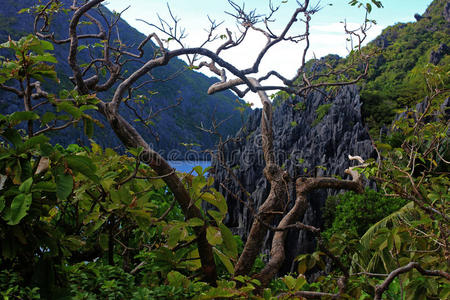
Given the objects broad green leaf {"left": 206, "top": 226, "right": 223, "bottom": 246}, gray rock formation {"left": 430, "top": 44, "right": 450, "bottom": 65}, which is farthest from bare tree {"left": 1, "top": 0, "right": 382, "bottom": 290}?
gray rock formation {"left": 430, "top": 44, "right": 450, "bottom": 65}

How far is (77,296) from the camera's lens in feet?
3.35

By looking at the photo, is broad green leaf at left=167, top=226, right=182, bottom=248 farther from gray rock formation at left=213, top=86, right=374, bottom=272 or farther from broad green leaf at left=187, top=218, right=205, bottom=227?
gray rock formation at left=213, top=86, right=374, bottom=272

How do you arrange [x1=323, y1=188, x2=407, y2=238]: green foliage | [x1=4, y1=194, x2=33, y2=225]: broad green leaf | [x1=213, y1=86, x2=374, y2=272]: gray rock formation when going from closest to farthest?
[x1=4, y1=194, x2=33, y2=225]: broad green leaf
[x1=323, y1=188, x2=407, y2=238]: green foliage
[x1=213, y1=86, x2=374, y2=272]: gray rock formation

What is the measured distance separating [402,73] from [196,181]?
36974 millimetres

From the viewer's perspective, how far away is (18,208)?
981 millimetres

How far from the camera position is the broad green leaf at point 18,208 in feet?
3.16

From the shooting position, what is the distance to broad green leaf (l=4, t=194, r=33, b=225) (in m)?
0.96

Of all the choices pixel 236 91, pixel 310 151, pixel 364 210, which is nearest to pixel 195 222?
pixel 236 91

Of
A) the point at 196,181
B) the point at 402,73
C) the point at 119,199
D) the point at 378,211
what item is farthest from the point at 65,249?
the point at 402,73

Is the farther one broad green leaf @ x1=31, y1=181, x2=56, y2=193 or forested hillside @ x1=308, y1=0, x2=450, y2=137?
forested hillside @ x1=308, y1=0, x2=450, y2=137

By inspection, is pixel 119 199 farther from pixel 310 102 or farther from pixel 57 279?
pixel 310 102

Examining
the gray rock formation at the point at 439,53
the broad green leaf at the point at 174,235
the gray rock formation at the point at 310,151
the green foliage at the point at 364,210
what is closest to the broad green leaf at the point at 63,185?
the broad green leaf at the point at 174,235

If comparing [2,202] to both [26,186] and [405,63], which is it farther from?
[405,63]

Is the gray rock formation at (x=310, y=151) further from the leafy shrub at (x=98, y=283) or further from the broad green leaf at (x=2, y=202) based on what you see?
the broad green leaf at (x=2, y=202)
